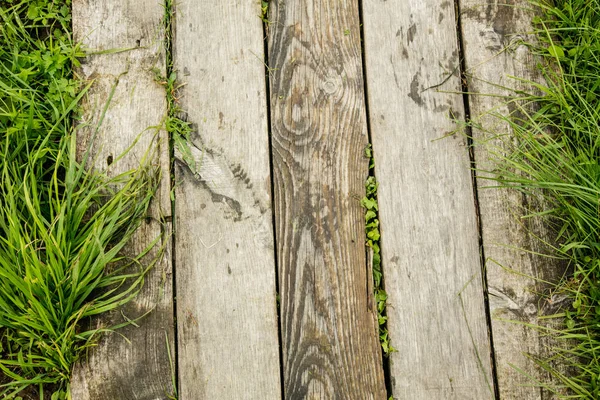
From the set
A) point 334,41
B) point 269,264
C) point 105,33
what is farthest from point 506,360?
point 105,33

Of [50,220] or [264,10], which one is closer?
[50,220]

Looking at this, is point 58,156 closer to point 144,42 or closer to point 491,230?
point 144,42

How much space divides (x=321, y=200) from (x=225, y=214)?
383 mm

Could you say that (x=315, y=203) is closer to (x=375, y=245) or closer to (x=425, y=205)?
(x=375, y=245)

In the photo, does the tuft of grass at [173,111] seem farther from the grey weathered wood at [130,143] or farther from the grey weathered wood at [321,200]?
the grey weathered wood at [321,200]

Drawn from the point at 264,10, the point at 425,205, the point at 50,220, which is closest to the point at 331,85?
the point at 264,10

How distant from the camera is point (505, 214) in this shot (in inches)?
82.5

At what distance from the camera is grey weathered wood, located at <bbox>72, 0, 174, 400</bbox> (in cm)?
199

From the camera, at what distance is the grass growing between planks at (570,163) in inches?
79.1

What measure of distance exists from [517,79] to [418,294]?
971 mm

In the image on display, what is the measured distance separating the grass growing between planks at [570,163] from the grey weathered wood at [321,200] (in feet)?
2.05

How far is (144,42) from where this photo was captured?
7.18 feet

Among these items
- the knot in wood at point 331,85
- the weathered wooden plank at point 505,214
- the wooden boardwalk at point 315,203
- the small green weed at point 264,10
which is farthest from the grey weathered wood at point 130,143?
the weathered wooden plank at point 505,214

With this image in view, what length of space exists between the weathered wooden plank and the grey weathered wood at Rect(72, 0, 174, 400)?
4.14 ft
